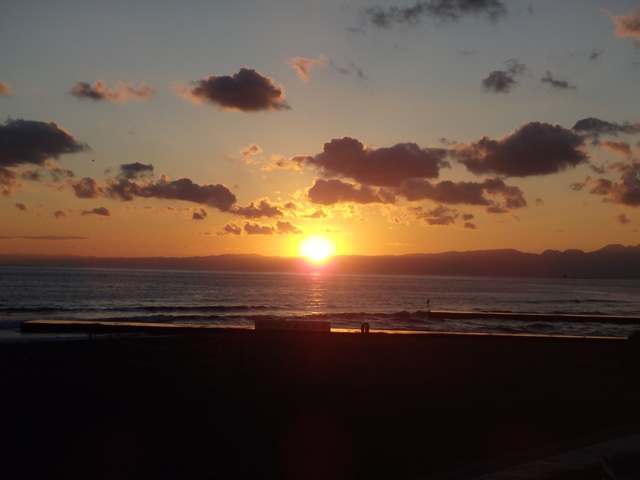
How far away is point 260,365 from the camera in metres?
20.5

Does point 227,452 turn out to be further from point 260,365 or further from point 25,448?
point 260,365

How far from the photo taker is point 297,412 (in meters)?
13.6

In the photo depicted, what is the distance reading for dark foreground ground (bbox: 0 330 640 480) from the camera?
9812 millimetres

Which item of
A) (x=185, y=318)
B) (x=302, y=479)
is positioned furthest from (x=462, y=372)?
(x=185, y=318)

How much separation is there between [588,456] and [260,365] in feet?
39.7

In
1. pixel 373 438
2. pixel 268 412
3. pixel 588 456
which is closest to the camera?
pixel 588 456

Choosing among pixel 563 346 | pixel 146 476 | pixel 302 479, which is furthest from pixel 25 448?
pixel 563 346

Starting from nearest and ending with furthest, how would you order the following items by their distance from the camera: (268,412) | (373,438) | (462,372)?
(373,438)
(268,412)
(462,372)

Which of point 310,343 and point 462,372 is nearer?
point 462,372

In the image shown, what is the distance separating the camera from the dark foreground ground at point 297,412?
32.2 ft

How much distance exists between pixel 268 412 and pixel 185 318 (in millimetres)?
38397

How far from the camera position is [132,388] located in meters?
15.9

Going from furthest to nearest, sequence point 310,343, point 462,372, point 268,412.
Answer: point 310,343, point 462,372, point 268,412

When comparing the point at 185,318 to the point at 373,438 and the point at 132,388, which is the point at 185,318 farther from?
the point at 373,438
